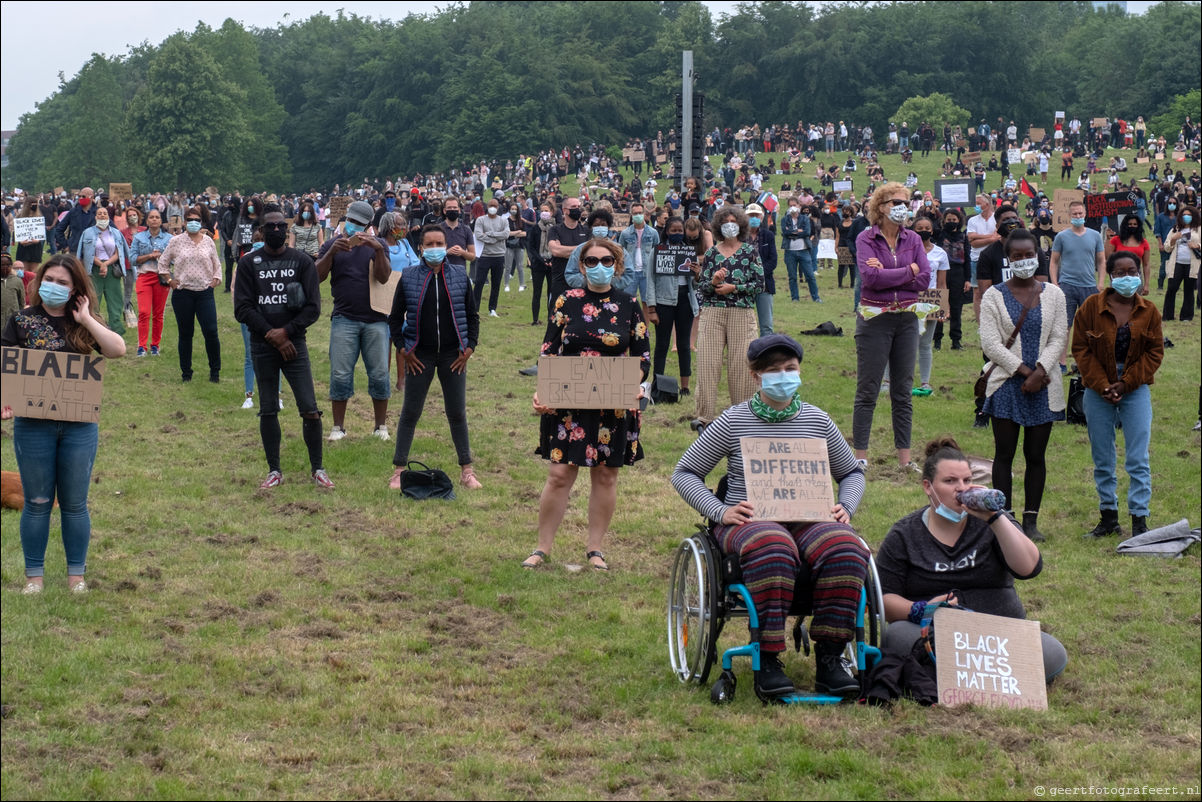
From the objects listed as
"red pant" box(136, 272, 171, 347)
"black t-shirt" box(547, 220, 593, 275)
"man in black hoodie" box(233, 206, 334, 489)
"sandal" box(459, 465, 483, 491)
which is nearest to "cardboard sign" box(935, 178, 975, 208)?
"black t-shirt" box(547, 220, 593, 275)

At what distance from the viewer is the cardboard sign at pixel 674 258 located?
1418cm

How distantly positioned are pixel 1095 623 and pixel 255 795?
4.97 m

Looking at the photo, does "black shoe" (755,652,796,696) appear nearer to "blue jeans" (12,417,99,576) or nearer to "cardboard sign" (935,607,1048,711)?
"cardboard sign" (935,607,1048,711)

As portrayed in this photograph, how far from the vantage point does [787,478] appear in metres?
6.53

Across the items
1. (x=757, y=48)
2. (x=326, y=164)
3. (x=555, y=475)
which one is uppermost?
(x=757, y=48)

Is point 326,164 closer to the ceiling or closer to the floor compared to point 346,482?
closer to the ceiling

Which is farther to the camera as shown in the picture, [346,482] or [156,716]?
[346,482]

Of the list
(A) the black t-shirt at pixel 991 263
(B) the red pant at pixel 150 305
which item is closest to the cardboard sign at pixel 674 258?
(A) the black t-shirt at pixel 991 263

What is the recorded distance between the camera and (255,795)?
5.34m

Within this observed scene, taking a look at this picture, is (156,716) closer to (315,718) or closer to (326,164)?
(315,718)

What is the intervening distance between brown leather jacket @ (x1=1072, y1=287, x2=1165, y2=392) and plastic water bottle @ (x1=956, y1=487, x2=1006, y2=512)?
3.58 m

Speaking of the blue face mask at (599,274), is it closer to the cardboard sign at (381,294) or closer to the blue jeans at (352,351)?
the cardboard sign at (381,294)

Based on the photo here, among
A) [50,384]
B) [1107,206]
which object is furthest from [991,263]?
[50,384]

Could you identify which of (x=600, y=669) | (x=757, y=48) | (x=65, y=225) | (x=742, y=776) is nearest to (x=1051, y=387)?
(x=600, y=669)
